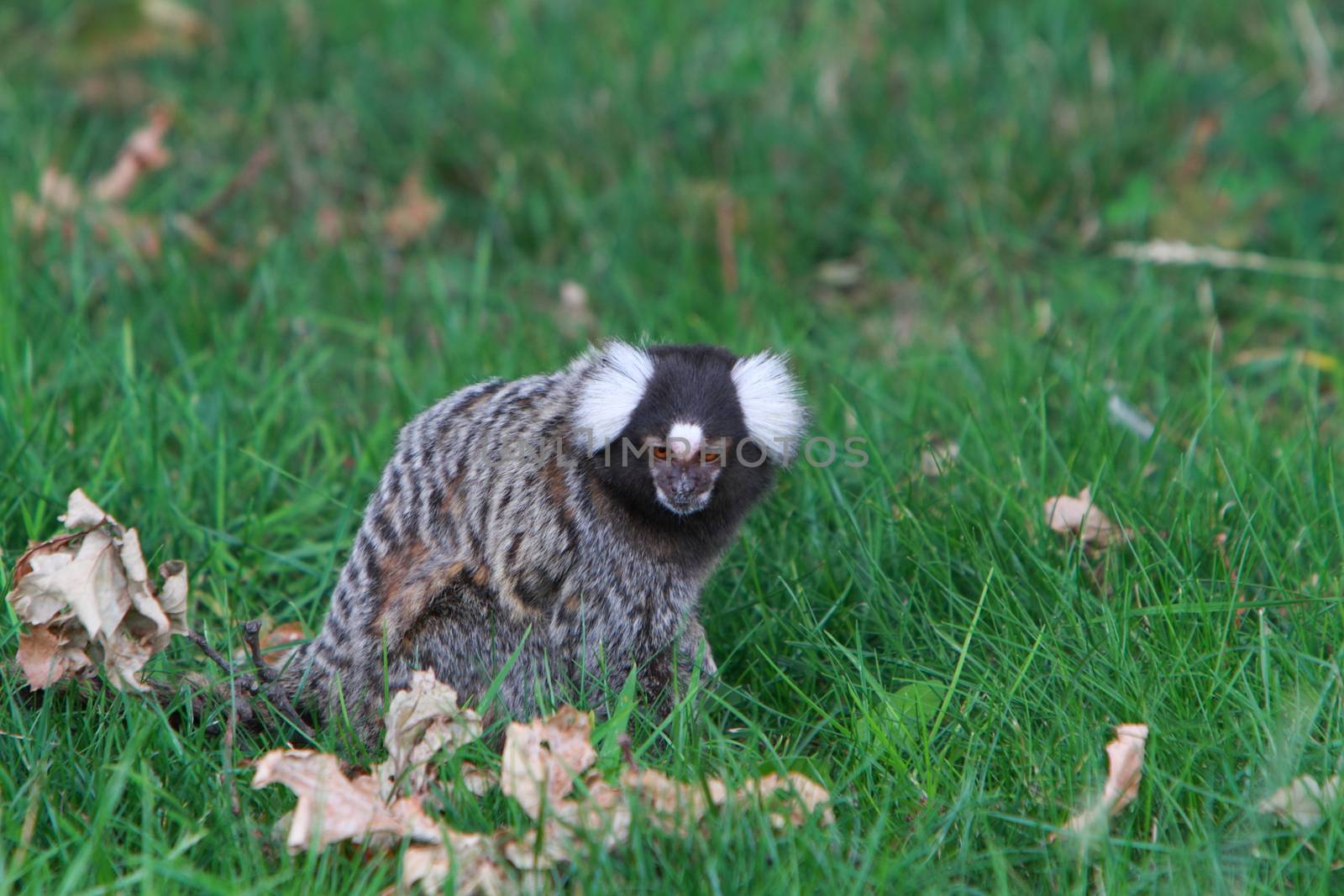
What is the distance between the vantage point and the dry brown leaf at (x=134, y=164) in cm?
607

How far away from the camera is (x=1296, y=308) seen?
5.60m

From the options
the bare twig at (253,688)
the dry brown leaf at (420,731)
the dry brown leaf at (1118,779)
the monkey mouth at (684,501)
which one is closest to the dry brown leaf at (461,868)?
the dry brown leaf at (420,731)

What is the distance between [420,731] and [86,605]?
2.82 ft

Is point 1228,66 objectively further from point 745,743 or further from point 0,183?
point 0,183

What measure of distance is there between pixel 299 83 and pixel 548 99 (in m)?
1.29

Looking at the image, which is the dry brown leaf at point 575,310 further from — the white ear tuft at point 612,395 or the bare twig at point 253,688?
the bare twig at point 253,688

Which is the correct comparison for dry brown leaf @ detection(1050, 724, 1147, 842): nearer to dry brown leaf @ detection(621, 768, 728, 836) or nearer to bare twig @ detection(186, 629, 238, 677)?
dry brown leaf @ detection(621, 768, 728, 836)

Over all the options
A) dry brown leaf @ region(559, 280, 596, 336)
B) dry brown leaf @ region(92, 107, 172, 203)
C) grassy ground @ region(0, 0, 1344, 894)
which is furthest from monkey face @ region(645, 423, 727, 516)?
dry brown leaf @ region(92, 107, 172, 203)

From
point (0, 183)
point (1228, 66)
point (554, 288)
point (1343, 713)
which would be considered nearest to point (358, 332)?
point (554, 288)

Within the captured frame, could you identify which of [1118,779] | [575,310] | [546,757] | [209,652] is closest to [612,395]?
[546,757]

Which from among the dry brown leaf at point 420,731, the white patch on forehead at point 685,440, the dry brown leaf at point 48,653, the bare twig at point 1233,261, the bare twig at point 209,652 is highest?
the white patch on forehead at point 685,440

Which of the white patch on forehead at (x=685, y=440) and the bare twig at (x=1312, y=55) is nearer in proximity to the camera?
the white patch on forehead at (x=685, y=440)

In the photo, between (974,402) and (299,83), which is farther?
(299,83)

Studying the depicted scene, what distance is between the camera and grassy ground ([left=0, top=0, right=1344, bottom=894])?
3031mm
